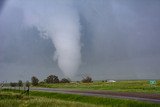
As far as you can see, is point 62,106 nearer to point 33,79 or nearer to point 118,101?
point 118,101

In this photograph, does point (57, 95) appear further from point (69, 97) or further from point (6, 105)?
point (6, 105)

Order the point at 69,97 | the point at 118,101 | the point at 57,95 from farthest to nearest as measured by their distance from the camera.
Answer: the point at 57,95 → the point at 69,97 → the point at 118,101

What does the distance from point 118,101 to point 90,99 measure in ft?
32.1

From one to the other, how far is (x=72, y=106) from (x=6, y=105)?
9147 millimetres

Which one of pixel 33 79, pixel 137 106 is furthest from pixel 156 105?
pixel 33 79

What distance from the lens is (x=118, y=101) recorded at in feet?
162

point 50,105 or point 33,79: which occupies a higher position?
point 33,79

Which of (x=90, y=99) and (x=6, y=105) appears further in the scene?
(x=90, y=99)

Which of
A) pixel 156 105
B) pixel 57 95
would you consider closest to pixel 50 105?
pixel 156 105

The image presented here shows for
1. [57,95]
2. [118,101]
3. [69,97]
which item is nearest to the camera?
[118,101]

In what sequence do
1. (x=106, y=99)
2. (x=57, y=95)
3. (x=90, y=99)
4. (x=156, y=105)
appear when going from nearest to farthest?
1. (x=156, y=105)
2. (x=106, y=99)
3. (x=90, y=99)
4. (x=57, y=95)

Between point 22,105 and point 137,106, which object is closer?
point 137,106

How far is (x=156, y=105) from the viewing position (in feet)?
137

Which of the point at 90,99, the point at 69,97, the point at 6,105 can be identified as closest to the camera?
the point at 6,105
